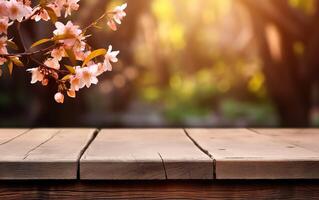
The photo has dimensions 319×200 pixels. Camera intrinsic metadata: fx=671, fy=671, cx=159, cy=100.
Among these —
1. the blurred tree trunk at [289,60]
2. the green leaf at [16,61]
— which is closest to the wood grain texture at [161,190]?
the green leaf at [16,61]

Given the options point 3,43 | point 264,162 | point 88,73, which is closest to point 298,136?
point 264,162

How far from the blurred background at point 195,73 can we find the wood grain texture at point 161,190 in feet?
8.34

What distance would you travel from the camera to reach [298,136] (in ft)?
9.34

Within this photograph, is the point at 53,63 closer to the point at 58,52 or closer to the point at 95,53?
the point at 58,52

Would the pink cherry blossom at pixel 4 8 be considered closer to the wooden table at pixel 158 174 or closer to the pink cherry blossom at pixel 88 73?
the pink cherry blossom at pixel 88 73

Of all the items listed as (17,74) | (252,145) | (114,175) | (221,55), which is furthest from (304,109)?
(221,55)

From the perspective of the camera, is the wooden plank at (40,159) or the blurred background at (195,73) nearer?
the wooden plank at (40,159)

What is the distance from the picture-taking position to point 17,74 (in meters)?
15.7

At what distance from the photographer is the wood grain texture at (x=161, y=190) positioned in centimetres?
203

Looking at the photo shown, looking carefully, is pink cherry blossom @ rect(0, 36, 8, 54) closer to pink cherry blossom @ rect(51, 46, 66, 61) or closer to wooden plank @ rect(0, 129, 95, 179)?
pink cherry blossom @ rect(51, 46, 66, 61)

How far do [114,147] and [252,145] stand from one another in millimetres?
507

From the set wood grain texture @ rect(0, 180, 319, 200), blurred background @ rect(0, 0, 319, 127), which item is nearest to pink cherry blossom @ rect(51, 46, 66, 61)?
wood grain texture @ rect(0, 180, 319, 200)

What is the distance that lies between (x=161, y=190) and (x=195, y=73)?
1918 centimetres

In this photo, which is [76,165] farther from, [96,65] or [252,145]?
[252,145]
